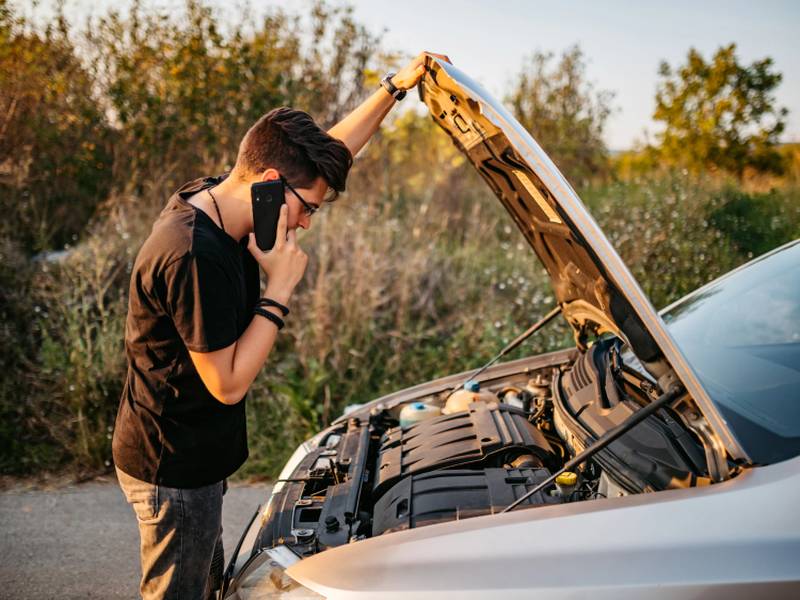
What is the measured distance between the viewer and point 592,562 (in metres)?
1.56

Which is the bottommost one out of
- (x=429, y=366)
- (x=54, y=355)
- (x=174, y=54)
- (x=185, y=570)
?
(x=429, y=366)

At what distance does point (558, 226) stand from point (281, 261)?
0.86 meters

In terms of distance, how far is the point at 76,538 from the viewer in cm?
381

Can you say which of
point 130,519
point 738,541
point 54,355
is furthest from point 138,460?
point 54,355

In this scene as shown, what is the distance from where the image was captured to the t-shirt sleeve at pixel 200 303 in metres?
1.80

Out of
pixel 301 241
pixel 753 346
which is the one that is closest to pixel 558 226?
pixel 753 346

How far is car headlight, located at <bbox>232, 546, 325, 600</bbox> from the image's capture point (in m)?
1.78

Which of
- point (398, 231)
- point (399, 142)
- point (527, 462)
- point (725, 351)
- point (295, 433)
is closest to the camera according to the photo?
point (527, 462)

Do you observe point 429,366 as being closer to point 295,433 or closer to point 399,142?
point 295,433

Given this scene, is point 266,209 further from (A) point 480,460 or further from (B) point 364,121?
(A) point 480,460

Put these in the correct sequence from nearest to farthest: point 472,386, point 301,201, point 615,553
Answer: point 615,553 < point 301,201 < point 472,386

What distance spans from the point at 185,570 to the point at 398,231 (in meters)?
4.70

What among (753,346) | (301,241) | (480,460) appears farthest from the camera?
(301,241)

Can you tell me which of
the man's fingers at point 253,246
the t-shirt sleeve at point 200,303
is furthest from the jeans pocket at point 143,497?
the man's fingers at point 253,246
